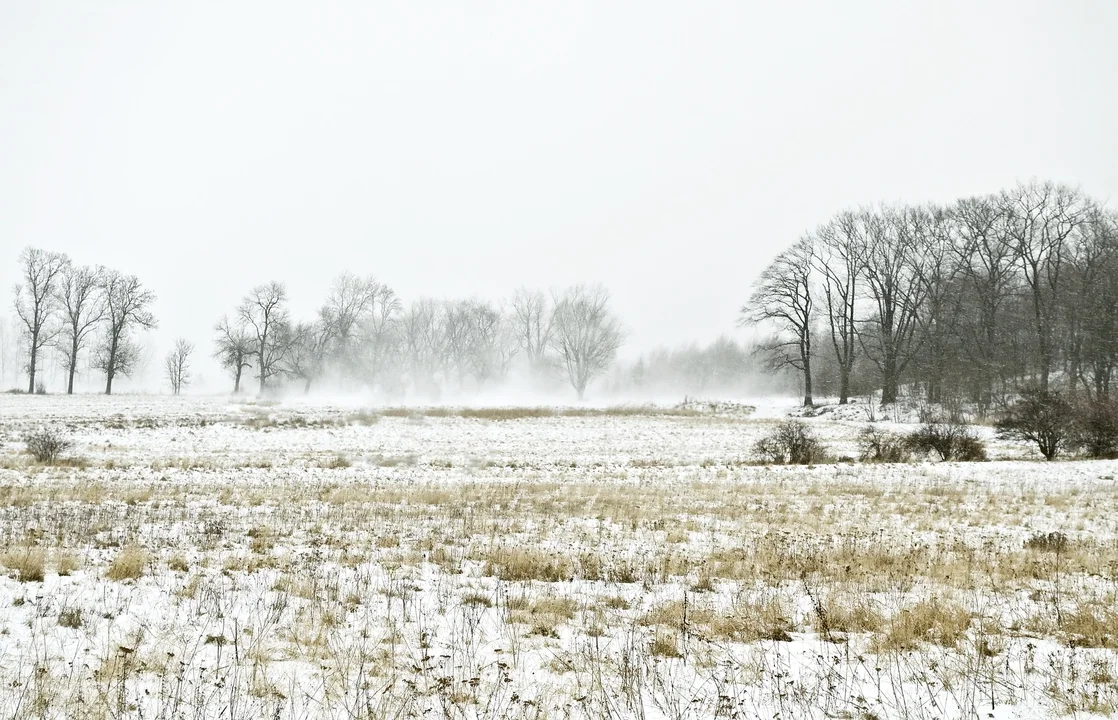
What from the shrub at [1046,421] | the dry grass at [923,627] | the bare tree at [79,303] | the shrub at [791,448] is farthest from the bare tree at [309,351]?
the dry grass at [923,627]

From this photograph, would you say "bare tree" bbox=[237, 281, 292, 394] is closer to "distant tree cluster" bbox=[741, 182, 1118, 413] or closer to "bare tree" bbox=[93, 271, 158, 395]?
"bare tree" bbox=[93, 271, 158, 395]

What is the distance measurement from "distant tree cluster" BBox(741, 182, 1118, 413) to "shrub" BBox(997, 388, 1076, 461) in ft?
42.5

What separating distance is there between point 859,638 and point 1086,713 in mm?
1593

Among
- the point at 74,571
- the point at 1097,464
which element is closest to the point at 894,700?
the point at 74,571

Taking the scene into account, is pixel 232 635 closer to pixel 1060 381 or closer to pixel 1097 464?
pixel 1097 464

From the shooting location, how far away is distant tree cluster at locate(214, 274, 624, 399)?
199 feet

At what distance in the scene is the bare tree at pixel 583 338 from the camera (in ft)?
232

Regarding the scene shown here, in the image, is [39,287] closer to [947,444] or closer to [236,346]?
[236,346]

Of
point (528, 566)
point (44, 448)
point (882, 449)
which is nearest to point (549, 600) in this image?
point (528, 566)

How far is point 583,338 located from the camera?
71.4 meters

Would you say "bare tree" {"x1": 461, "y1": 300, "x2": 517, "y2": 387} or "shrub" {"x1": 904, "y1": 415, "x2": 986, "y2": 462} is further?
"bare tree" {"x1": 461, "y1": 300, "x2": 517, "y2": 387}

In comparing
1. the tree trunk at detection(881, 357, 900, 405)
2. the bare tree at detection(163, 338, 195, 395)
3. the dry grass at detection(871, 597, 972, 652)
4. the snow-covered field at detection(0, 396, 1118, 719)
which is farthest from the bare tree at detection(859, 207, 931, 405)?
the bare tree at detection(163, 338, 195, 395)

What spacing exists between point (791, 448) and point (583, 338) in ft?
163

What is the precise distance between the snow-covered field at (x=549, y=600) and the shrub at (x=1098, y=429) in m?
8.47
